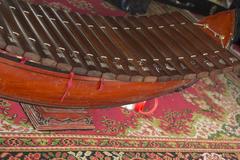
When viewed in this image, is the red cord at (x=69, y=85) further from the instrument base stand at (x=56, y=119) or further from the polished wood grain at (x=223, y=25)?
the polished wood grain at (x=223, y=25)

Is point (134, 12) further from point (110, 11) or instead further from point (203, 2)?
point (203, 2)

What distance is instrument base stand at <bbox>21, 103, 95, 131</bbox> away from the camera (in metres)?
2.42

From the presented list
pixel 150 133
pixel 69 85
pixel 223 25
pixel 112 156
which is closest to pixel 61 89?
pixel 69 85

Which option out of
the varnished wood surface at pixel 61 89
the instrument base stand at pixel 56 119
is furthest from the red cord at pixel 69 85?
the instrument base stand at pixel 56 119

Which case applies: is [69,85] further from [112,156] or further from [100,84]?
[112,156]

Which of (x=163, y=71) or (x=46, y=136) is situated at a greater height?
(x=163, y=71)

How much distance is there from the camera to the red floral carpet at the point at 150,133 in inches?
90.8

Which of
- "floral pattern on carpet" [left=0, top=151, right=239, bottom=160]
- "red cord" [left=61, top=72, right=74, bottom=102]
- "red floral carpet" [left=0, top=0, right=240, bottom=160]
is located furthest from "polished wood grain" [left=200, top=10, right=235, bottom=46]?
"red cord" [left=61, top=72, right=74, bottom=102]

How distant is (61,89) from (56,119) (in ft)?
1.34

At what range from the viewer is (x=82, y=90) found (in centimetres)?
219

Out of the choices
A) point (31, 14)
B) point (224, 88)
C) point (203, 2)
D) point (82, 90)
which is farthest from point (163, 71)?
point (203, 2)

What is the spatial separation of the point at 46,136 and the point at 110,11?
244cm

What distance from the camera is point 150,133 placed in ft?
9.19

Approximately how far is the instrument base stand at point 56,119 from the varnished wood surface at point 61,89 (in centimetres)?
23
